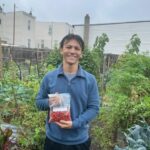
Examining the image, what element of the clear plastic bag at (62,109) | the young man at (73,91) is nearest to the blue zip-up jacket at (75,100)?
→ the young man at (73,91)

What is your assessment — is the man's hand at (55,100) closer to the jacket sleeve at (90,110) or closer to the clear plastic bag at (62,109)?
the clear plastic bag at (62,109)

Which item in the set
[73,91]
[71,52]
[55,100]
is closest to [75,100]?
[73,91]

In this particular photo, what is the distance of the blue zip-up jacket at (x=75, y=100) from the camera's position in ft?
9.17

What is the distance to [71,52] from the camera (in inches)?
108

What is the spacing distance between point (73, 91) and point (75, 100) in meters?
0.07

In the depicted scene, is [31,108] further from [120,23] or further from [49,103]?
[120,23]

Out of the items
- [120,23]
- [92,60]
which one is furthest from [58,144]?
[120,23]

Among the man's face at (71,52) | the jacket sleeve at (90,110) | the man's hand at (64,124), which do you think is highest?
the man's face at (71,52)

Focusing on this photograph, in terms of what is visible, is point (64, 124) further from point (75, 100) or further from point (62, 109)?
point (75, 100)

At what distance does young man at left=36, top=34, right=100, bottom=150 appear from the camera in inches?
109

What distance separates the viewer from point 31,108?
15.5ft

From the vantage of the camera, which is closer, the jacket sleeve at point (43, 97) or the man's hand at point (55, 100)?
the man's hand at point (55, 100)

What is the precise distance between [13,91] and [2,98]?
19cm

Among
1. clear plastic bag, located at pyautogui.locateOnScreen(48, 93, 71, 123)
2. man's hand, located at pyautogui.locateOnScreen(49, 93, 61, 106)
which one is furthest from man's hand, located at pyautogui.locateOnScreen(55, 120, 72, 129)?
man's hand, located at pyautogui.locateOnScreen(49, 93, 61, 106)
